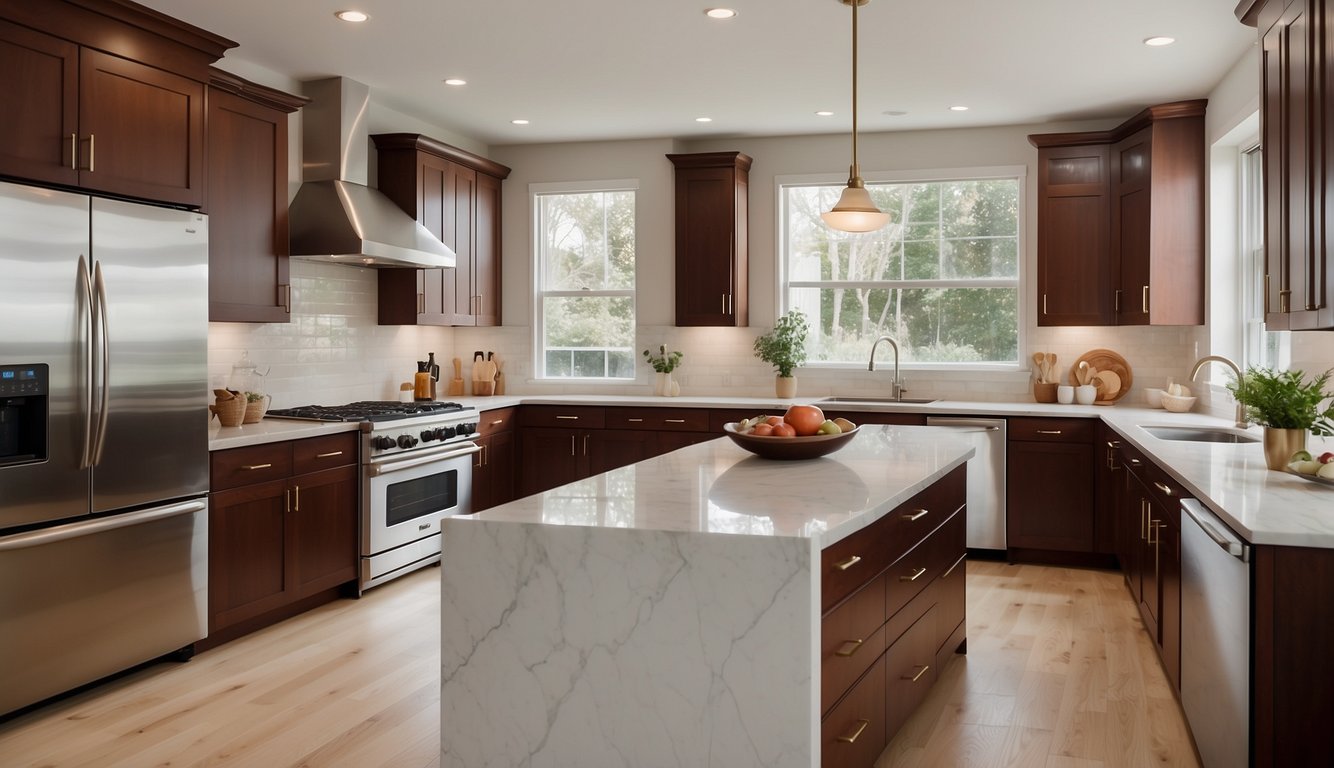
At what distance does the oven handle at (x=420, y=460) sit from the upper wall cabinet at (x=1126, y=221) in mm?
3588

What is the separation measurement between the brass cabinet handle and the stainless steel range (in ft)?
10.3

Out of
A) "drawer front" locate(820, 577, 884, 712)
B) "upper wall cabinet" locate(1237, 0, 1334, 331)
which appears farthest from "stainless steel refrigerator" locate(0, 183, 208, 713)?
"upper wall cabinet" locate(1237, 0, 1334, 331)

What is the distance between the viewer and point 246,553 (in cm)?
435

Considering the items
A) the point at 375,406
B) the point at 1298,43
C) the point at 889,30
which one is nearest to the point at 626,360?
the point at 375,406

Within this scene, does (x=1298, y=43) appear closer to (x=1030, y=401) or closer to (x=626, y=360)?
(x=1030, y=401)

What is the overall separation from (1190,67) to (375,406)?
183 inches

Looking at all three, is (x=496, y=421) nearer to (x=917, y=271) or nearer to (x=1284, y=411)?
(x=917, y=271)

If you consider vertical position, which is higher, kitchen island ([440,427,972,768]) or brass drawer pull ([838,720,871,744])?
kitchen island ([440,427,972,768])

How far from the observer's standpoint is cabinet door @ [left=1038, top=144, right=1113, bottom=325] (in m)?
6.12

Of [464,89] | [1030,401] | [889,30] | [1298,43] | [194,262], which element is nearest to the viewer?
[1298,43]

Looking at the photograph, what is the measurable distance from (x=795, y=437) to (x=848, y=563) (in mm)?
946

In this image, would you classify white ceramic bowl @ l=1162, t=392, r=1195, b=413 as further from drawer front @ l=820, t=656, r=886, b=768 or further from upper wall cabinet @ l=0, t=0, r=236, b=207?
upper wall cabinet @ l=0, t=0, r=236, b=207

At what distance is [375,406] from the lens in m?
5.66

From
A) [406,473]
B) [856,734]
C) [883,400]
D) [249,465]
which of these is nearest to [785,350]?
[883,400]
